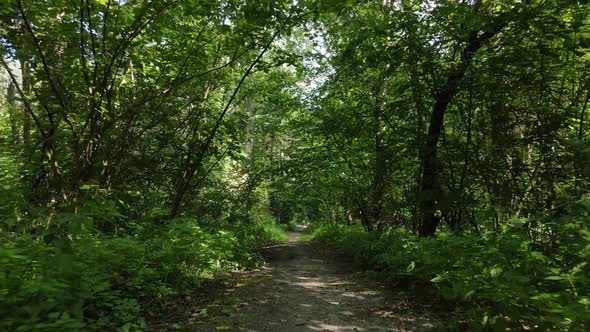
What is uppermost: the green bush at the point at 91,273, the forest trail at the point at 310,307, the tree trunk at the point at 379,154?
the tree trunk at the point at 379,154

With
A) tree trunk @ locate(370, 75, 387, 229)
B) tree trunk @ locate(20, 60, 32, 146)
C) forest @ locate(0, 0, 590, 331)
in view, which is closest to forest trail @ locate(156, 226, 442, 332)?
forest @ locate(0, 0, 590, 331)

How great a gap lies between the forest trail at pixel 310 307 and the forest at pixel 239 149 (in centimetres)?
13

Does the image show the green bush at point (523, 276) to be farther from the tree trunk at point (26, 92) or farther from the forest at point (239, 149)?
the tree trunk at point (26, 92)

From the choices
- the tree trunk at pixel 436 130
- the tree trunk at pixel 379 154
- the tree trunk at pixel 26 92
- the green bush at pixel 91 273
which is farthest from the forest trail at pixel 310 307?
the tree trunk at pixel 26 92

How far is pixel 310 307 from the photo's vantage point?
5578mm

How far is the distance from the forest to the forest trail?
130 millimetres

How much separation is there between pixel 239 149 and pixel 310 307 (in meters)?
4.72

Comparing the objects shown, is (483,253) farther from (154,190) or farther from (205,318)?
(154,190)

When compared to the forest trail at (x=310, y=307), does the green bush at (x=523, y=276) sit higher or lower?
higher

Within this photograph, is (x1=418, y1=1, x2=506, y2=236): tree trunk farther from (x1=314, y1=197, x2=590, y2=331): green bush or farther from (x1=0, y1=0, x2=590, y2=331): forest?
(x1=314, y1=197, x2=590, y2=331): green bush

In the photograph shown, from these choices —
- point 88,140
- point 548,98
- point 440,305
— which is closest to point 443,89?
point 548,98

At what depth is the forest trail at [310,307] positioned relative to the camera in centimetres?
468

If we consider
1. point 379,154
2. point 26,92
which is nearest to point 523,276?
point 379,154

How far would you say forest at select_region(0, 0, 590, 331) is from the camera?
3689 mm
